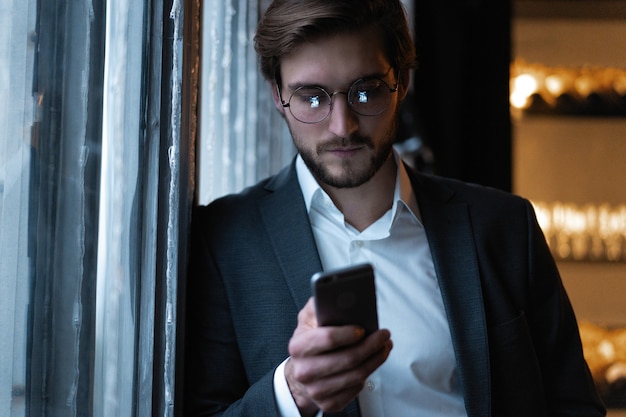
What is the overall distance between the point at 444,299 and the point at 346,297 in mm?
477

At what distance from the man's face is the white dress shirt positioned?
13 cm

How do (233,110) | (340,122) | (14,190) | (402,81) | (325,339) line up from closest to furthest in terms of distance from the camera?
(14,190)
(325,339)
(340,122)
(402,81)
(233,110)

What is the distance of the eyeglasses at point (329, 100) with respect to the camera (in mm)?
1423

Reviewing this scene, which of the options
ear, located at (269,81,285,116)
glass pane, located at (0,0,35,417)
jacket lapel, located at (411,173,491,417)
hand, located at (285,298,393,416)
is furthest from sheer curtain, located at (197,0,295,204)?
glass pane, located at (0,0,35,417)

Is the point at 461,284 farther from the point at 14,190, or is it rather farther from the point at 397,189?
the point at 14,190

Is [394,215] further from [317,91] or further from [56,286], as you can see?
[56,286]

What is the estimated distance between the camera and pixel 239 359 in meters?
1.45

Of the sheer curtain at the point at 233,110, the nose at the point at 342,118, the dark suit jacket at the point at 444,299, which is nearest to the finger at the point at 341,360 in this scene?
the dark suit jacket at the point at 444,299

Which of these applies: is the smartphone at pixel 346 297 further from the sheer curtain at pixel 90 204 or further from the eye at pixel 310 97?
the eye at pixel 310 97

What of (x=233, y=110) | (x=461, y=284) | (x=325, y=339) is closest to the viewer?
(x=325, y=339)

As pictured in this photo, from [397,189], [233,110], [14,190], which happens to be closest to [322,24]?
[397,189]

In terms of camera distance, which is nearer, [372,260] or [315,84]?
[315,84]

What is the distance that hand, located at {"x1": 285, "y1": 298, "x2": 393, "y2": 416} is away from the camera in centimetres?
106

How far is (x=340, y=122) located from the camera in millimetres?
1396
